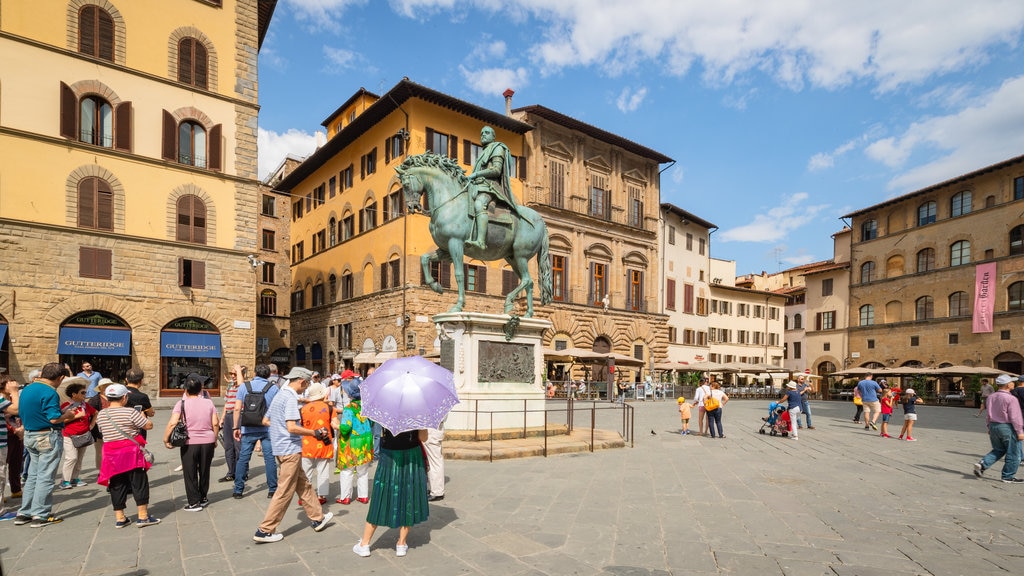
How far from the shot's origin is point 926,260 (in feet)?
131

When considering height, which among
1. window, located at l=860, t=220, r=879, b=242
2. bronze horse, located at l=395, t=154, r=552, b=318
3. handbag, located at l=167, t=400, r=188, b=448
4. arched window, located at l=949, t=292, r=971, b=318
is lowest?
handbag, located at l=167, t=400, r=188, b=448

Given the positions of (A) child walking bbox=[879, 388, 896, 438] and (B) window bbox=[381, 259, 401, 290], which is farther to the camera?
(B) window bbox=[381, 259, 401, 290]

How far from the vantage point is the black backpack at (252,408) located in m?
7.34

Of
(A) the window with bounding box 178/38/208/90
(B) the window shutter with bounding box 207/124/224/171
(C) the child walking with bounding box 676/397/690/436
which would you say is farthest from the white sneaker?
(A) the window with bounding box 178/38/208/90

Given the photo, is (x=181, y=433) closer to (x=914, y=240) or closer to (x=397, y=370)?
(x=397, y=370)

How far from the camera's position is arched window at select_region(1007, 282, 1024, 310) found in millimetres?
34022

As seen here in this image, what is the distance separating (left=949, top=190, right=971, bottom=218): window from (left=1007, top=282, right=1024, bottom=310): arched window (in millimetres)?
5583

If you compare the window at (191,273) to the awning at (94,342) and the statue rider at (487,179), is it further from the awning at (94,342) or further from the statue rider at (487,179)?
the statue rider at (487,179)

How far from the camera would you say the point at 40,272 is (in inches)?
779

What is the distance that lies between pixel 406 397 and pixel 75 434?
18.1 feet

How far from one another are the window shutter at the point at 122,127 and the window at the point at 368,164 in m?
11.8

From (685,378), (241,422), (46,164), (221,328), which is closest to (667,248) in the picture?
(685,378)

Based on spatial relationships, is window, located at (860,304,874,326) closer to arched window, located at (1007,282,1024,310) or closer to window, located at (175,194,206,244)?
arched window, located at (1007,282,1024,310)

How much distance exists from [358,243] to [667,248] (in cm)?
2137
